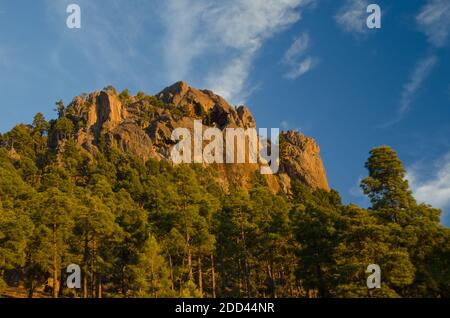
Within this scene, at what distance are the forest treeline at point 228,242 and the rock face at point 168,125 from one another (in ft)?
143

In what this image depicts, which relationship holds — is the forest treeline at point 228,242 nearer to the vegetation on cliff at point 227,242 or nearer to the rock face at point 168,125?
the vegetation on cliff at point 227,242

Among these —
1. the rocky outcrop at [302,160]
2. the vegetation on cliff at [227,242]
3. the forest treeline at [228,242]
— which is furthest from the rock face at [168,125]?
the forest treeline at [228,242]

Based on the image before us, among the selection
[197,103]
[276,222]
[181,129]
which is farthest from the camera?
[197,103]

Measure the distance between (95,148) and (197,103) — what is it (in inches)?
1423

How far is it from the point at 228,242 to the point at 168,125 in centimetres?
6723

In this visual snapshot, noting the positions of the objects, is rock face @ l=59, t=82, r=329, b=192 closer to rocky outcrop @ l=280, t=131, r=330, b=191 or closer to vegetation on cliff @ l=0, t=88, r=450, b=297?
rocky outcrop @ l=280, t=131, r=330, b=191

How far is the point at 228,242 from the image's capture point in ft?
119

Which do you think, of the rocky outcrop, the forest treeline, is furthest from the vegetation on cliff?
the rocky outcrop

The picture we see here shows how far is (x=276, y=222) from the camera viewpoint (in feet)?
112

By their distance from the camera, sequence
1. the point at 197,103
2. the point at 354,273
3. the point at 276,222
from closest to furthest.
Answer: the point at 354,273
the point at 276,222
the point at 197,103

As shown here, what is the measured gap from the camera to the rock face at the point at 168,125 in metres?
91.0

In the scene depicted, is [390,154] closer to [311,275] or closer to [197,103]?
[311,275]

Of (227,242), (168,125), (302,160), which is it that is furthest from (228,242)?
(302,160)
